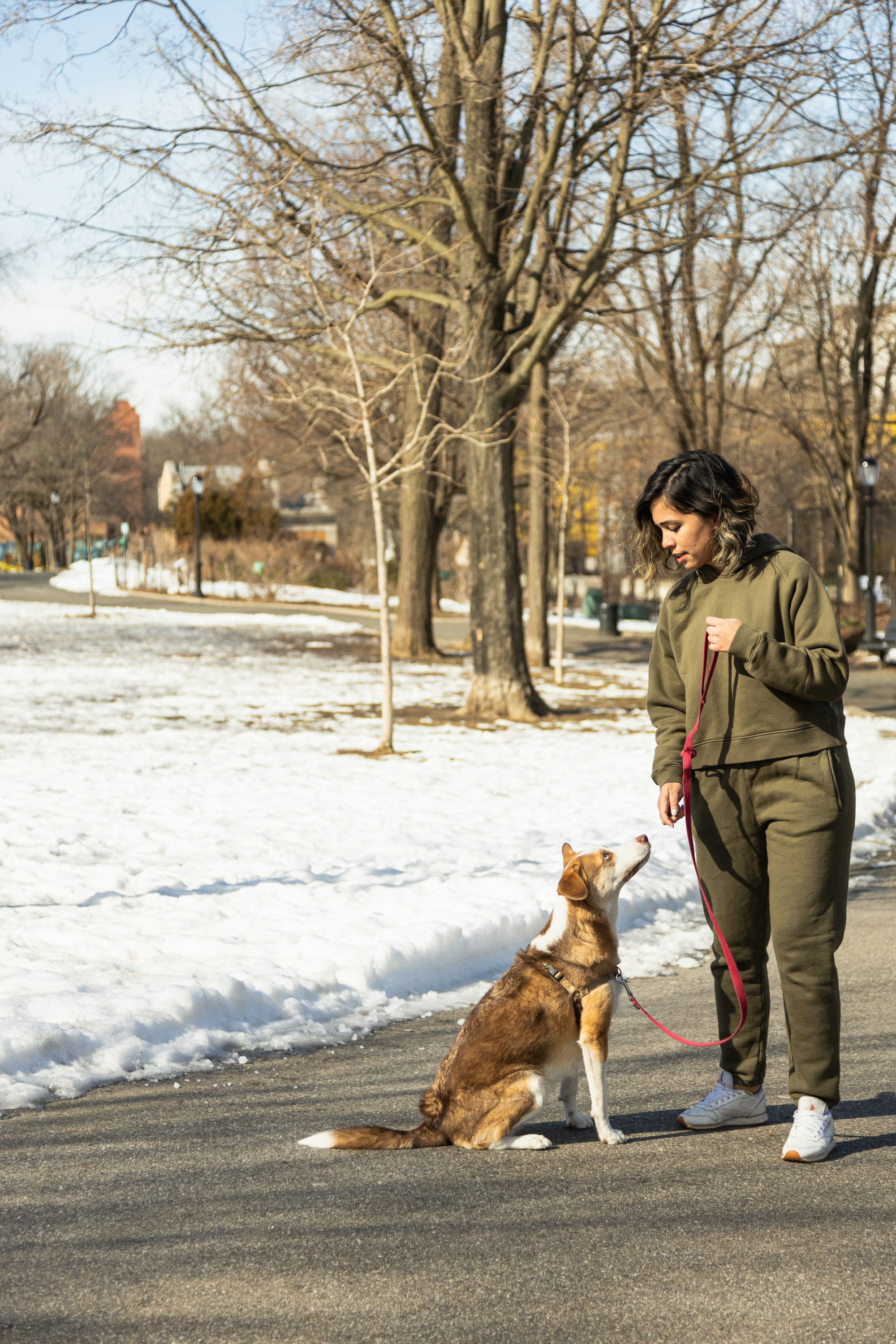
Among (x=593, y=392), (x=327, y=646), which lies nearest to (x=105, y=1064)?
(x=327, y=646)

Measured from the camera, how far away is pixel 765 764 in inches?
149

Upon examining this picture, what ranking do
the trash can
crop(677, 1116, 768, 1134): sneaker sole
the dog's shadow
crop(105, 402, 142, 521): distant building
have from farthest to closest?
crop(105, 402, 142, 521): distant building < the trash can < crop(677, 1116, 768, 1134): sneaker sole < the dog's shadow

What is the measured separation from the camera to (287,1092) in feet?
14.6

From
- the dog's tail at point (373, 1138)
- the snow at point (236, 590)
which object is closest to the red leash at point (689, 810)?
the dog's tail at point (373, 1138)

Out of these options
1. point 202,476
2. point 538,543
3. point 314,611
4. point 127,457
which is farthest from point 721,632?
point 127,457

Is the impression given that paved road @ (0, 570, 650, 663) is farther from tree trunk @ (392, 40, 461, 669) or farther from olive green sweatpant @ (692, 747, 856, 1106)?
olive green sweatpant @ (692, 747, 856, 1106)

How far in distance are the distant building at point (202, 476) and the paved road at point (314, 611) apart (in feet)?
12.8

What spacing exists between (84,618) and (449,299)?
19858mm

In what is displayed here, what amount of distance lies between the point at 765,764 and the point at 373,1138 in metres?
1.62

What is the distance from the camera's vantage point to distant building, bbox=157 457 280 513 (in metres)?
46.5

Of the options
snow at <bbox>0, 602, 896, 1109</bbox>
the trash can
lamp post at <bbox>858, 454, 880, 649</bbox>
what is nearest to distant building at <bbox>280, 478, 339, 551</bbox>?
the trash can

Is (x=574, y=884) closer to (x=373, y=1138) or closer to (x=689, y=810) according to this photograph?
(x=689, y=810)

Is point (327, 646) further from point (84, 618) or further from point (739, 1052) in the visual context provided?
point (739, 1052)

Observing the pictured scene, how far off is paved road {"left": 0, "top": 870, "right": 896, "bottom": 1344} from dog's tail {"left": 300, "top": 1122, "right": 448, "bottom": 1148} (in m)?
0.08
